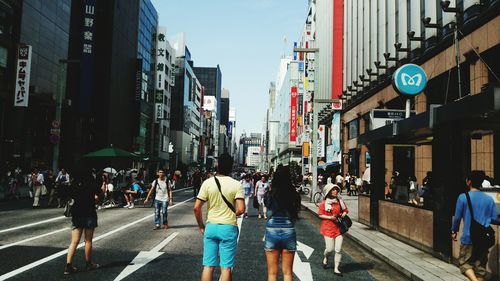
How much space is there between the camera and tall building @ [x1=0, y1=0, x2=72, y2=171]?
30.0 metres

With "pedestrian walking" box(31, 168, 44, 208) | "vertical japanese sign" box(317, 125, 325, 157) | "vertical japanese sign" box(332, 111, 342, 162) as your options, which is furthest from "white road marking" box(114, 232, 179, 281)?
"vertical japanese sign" box(317, 125, 325, 157)

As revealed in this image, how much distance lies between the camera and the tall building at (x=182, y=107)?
9656 cm

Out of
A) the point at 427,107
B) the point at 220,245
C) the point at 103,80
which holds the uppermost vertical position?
the point at 103,80

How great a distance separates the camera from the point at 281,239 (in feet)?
18.4

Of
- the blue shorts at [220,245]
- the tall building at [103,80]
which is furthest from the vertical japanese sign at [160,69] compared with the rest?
the blue shorts at [220,245]

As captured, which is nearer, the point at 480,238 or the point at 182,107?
the point at 480,238

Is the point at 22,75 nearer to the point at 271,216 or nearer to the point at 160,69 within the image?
the point at 271,216

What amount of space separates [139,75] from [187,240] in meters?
54.9

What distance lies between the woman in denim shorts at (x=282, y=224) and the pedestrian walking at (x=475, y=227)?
2539 mm

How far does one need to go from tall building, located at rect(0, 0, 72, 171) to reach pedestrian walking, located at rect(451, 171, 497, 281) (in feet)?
79.6

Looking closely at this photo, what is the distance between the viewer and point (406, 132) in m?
10.9

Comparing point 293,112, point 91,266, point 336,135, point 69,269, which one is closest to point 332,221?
point 91,266

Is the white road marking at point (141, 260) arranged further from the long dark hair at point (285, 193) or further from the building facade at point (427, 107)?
the building facade at point (427, 107)

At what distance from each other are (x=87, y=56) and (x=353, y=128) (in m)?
28.3
